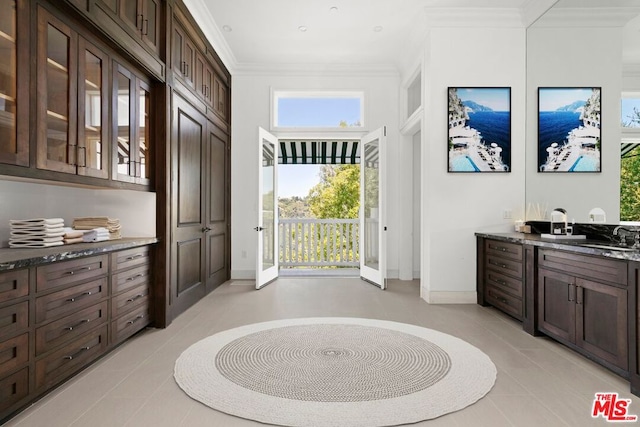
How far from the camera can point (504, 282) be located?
384 centimetres

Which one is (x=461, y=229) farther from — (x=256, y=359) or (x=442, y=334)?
(x=256, y=359)

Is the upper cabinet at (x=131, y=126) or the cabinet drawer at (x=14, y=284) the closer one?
the cabinet drawer at (x=14, y=284)

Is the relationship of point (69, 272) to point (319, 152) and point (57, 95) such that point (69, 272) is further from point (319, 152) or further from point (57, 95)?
point (319, 152)

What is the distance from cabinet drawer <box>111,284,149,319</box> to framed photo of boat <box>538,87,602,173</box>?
13.8 feet

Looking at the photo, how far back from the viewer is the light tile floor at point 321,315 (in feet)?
6.37

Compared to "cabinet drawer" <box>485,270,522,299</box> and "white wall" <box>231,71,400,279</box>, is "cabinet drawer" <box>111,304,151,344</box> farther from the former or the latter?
"cabinet drawer" <box>485,270,522,299</box>

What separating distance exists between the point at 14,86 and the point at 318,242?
18.6ft

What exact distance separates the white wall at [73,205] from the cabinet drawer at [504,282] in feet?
11.6

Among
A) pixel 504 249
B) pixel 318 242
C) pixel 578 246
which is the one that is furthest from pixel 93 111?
pixel 318 242

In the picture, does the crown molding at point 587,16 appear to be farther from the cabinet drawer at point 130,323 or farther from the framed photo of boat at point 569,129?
the cabinet drawer at point 130,323

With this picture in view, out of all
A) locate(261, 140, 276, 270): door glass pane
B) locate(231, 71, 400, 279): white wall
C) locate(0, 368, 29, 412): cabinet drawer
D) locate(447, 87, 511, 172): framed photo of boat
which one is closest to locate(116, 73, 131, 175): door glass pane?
locate(0, 368, 29, 412): cabinet drawer

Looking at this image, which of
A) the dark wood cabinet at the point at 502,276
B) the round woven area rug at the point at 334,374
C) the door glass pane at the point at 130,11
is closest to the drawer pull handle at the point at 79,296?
the round woven area rug at the point at 334,374

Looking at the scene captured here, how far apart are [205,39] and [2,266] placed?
379cm

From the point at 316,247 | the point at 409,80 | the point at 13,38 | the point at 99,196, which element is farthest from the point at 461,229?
the point at 13,38
